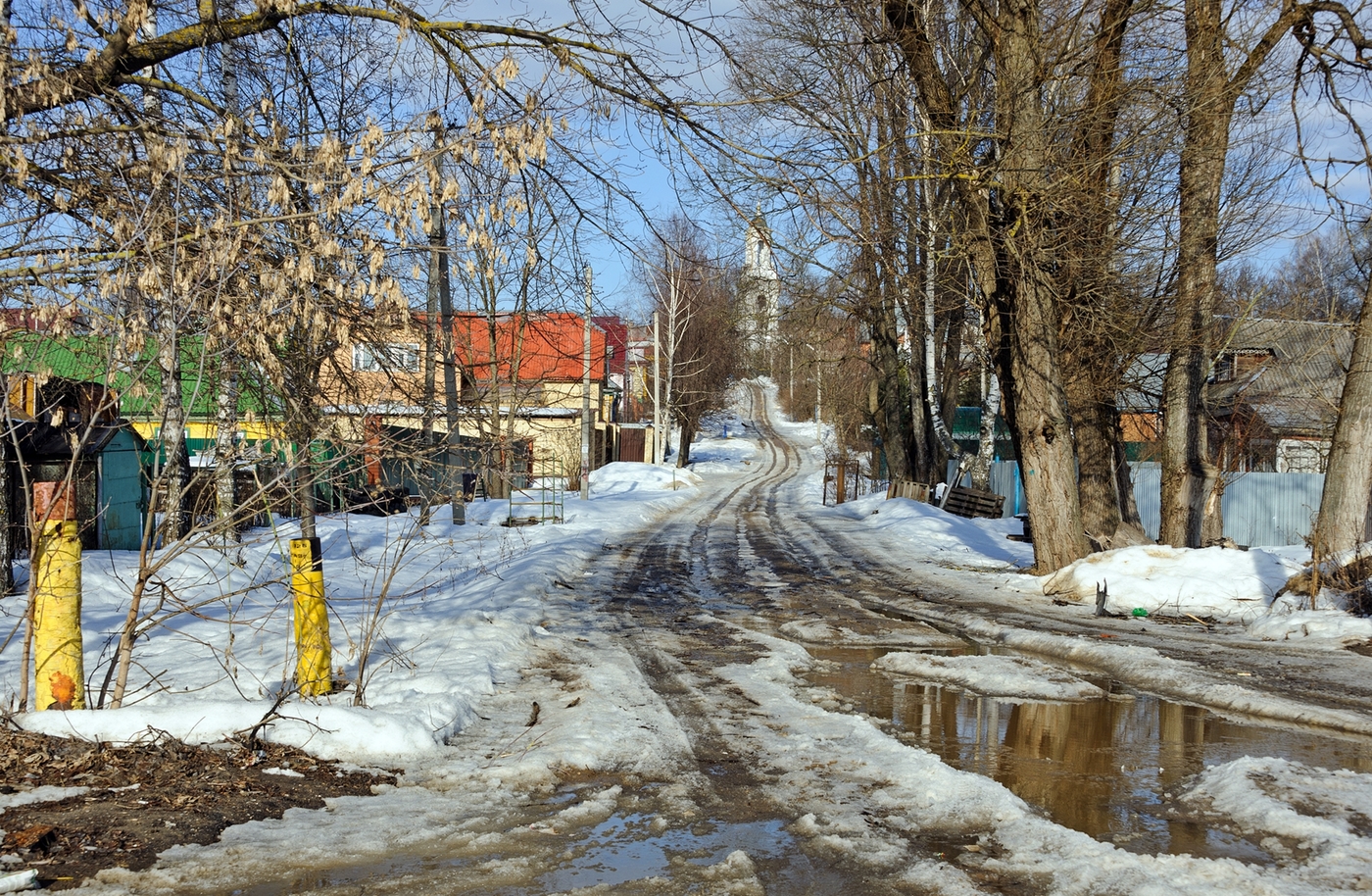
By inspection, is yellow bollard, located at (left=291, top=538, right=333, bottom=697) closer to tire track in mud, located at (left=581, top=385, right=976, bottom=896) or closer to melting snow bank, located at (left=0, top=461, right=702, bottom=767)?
melting snow bank, located at (left=0, top=461, right=702, bottom=767)

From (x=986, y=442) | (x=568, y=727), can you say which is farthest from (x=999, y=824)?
(x=986, y=442)

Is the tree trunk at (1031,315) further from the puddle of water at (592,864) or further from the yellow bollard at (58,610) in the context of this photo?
the yellow bollard at (58,610)

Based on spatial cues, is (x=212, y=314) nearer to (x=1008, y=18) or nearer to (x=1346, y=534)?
(x=1008, y=18)

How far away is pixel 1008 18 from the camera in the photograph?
12008mm

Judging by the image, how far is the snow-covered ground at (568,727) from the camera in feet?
12.2

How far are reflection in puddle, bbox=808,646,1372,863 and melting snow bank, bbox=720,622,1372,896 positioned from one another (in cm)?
20

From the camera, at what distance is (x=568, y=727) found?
5.71 meters

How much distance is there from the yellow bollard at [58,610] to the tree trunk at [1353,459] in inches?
456

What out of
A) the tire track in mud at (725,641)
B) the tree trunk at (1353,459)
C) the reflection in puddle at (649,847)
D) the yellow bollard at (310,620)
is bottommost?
the tire track in mud at (725,641)

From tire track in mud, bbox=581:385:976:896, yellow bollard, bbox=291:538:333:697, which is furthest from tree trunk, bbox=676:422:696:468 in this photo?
yellow bollard, bbox=291:538:333:697

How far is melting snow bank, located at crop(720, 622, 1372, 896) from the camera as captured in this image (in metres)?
3.55

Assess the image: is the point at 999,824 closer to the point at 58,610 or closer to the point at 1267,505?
the point at 58,610

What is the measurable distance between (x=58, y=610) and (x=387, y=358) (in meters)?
2.83

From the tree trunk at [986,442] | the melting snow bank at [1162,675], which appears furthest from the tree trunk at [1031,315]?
the tree trunk at [986,442]
